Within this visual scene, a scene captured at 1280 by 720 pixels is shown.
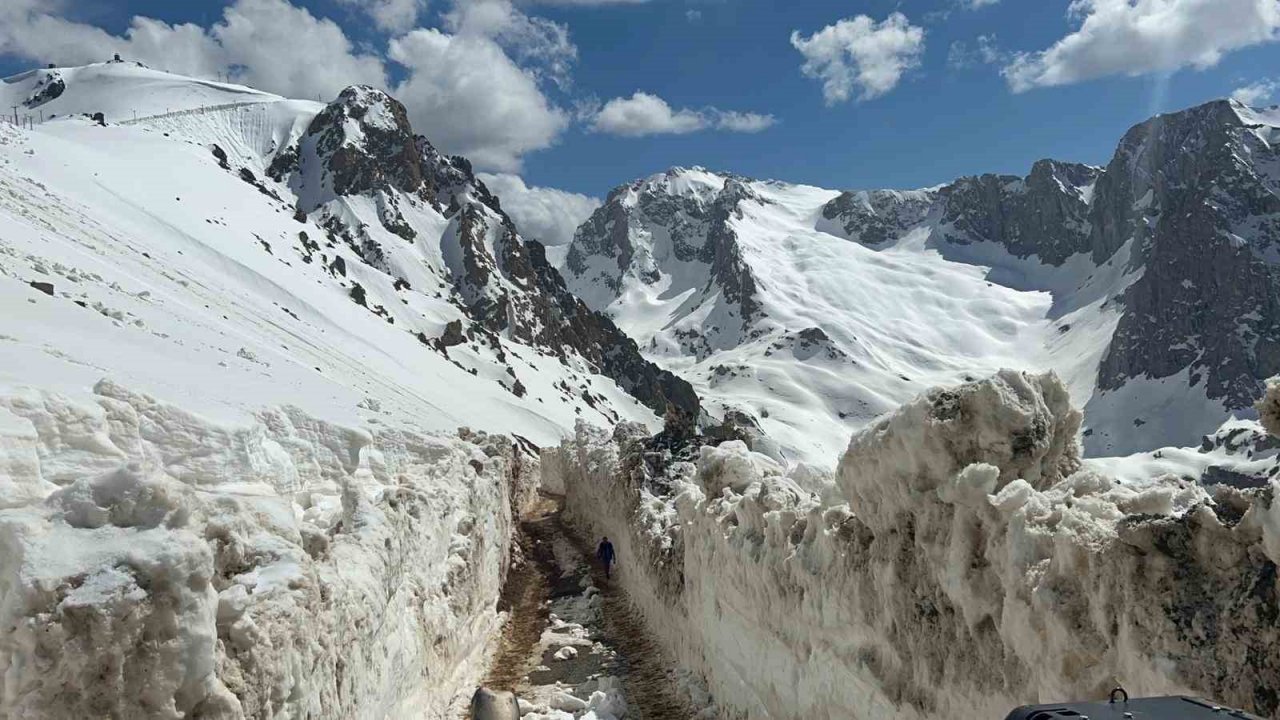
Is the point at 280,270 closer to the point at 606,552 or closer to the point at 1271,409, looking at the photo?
the point at 606,552

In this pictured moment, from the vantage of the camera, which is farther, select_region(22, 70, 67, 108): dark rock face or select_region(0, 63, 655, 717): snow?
select_region(22, 70, 67, 108): dark rock face

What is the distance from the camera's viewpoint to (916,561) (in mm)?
8211

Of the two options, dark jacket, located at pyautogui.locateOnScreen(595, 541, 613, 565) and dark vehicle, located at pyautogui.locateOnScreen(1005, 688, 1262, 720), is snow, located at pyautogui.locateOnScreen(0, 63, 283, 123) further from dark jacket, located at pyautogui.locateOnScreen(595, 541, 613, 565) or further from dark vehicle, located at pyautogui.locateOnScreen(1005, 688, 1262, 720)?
dark vehicle, located at pyautogui.locateOnScreen(1005, 688, 1262, 720)

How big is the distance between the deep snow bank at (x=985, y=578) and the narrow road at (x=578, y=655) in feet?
5.54

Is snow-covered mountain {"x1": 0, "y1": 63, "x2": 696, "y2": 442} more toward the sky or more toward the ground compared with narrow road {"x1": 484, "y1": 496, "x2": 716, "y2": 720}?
→ more toward the sky

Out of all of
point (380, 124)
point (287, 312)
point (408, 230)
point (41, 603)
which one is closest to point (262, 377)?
point (41, 603)

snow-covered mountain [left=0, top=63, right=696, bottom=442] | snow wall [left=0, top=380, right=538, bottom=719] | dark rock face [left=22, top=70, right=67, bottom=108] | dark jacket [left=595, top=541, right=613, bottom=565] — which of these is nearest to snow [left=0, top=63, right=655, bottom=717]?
snow wall [left=0, top=380, right=538, bottom=719]

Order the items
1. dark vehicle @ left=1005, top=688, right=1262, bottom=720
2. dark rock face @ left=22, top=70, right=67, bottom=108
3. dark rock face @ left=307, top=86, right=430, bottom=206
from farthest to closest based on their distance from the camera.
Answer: dark rock face @ left=22, top=70, right=67, bottom=108
dark rock face @ left=307, top=86, right=430, bottom=206
dark vehicle @ left=1005, top=688, right=1262, bottom=720

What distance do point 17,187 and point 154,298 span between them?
52.9ft

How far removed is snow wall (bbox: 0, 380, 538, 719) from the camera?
232 inches

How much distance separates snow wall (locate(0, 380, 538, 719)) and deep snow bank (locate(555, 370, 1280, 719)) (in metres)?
4.94

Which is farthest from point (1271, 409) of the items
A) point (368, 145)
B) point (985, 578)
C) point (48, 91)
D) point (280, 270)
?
point (48, 91)

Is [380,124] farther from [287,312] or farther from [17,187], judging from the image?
[17,187]

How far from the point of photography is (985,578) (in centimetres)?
714
